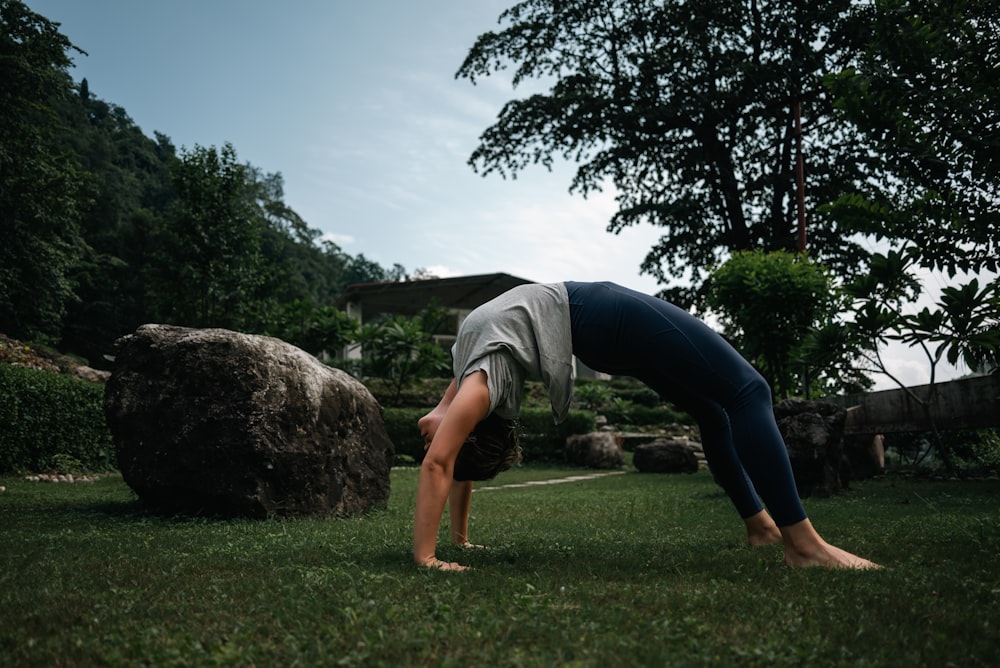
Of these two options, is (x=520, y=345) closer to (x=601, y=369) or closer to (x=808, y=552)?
(x=601, y=369)

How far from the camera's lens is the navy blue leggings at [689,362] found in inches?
115

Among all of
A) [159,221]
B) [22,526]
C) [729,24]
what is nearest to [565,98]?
[729,24]

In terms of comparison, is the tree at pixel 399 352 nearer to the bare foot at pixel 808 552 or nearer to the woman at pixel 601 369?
the woman at pixel 601 369

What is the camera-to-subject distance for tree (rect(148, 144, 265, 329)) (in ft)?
78.3

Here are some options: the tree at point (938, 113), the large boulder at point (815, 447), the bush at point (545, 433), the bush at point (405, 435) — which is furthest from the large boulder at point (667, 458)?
the tree at point (938, 113)

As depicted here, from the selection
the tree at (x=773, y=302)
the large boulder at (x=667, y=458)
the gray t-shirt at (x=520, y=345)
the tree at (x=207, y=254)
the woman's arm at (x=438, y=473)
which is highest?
the tree at (x=207, y=254)

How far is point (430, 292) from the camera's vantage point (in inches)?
1334

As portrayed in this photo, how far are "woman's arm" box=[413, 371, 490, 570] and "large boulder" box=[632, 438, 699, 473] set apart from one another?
12123mm

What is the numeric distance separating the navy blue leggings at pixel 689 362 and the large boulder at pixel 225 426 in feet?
10.3

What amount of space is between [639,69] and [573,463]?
14.7 meters

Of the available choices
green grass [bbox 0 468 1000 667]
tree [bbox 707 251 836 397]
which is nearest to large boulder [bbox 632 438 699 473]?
tree [bbox 707 251 836 397]

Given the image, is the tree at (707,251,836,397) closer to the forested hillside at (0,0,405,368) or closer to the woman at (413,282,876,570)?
the woman at (413,282,876,570)

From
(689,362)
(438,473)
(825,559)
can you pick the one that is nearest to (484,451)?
(438,473)

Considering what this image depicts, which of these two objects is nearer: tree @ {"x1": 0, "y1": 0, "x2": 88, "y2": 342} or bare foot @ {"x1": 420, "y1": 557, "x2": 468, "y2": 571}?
bare foot @ {"x1": 420, "y1": 557, "x2": 468, "y2": 571}
